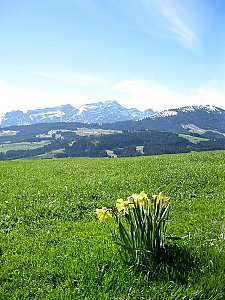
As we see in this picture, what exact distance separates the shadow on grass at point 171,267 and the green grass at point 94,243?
2 cm

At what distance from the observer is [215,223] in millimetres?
10086

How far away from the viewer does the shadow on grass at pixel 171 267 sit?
630 centimetres

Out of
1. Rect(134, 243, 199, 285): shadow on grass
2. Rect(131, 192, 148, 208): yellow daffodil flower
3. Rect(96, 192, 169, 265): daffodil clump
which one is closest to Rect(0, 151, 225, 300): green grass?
Rect(134, 243, 199, 285): shadow on grass

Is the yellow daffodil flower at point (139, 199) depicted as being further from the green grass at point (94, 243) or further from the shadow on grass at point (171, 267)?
the green grass at point (94, 243)

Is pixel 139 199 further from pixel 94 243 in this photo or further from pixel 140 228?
pixel 94 243

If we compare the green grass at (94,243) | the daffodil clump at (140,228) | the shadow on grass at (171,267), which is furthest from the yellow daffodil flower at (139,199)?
the green grass at (94,243)

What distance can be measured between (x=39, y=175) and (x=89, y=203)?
7519mm

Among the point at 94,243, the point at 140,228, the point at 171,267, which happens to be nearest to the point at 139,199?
the point at 140,228

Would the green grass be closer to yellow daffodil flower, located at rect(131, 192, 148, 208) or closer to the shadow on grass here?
the shadow on grass

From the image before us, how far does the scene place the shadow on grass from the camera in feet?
20.7

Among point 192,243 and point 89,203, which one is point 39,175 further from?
point 192,243

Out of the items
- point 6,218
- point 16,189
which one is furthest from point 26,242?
point 16,189

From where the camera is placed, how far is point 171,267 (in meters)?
6.52

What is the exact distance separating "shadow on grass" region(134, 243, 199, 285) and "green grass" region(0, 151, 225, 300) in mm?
20
